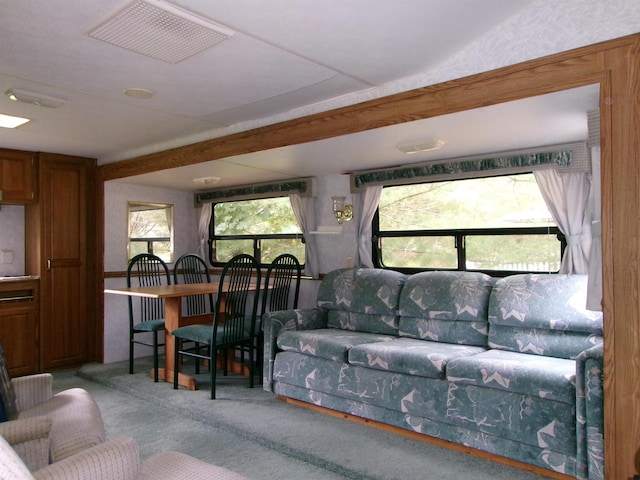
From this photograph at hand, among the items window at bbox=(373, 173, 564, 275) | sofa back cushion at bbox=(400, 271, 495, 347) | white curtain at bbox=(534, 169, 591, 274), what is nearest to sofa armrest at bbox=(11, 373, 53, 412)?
sofa back cushion at bbox=(400, 271, 495, 347)

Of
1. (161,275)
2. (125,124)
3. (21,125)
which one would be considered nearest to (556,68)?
(125,124)

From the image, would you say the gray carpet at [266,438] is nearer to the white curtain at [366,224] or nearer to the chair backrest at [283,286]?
the chair backrest at [283,286]

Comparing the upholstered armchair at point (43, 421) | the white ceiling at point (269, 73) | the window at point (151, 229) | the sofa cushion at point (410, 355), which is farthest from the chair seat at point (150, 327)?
the sofa cushion at point (410, 355)

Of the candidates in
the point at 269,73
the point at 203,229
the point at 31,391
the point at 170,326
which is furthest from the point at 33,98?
the point at 203,229

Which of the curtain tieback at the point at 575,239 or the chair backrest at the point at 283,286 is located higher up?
the curtain tieback at the point at 575,239

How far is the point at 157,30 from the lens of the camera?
2.13 meters

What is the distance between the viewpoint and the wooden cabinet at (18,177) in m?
4.64

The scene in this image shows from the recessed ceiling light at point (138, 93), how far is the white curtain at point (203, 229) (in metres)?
3.10

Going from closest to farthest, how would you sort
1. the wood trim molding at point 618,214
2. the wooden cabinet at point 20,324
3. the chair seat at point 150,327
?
1. the wood trim molding at point 618,214
2. the chair seat at point 150,327
3. the wooden cabinet at point 20,324

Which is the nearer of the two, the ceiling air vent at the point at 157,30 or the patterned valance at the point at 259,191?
the ceiling air vent at the point at 157,30

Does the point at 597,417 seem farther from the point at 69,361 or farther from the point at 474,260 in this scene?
the point at 69,361

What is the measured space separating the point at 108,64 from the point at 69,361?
358 cm

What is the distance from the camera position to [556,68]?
2152 mm

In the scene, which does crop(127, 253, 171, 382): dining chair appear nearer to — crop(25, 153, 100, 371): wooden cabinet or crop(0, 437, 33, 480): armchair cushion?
crop(25, 153, 100, 371): wooden cabinet
